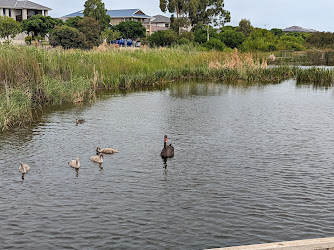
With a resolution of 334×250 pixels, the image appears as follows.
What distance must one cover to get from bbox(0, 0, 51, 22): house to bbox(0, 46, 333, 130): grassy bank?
57490 millimetres

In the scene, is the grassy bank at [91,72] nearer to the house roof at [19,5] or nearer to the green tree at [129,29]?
the green tree at [129,29]

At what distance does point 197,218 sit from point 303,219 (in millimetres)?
2418

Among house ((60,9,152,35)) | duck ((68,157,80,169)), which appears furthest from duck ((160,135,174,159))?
house ((60,9,152,35))

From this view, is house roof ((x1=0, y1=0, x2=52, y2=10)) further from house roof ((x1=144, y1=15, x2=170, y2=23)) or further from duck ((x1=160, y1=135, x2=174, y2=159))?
duck ((x1=160, y1=135, x2=174, y2=159))

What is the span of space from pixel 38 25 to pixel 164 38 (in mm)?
25933

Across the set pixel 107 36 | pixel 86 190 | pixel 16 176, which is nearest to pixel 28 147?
pixel 16 176

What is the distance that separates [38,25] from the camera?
78812 millimetres

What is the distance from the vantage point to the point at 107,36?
76.4 meters

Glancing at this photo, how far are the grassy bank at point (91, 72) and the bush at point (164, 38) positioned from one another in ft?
68.9

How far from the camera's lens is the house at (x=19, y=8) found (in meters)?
91.5

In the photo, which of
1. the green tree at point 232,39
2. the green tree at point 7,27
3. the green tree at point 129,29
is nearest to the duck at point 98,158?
the green tree at point 7,27

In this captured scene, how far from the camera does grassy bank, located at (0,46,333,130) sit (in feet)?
68.5

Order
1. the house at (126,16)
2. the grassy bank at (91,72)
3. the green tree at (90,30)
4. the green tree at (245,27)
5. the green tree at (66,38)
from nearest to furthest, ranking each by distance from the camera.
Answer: the grassy bank at (91,72) → the green tree at (66,38) → the green tree at (90,30) → the green tree at (245,27) → the house at (126,16)

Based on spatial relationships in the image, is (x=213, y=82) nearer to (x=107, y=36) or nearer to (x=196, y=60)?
(x=196, y=60)
